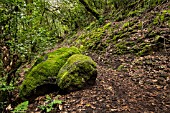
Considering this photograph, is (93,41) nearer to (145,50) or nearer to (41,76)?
(145,50)

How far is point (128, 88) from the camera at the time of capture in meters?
4.91

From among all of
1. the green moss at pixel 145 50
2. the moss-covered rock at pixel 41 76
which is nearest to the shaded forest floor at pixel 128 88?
the green moss at pixel 145 50

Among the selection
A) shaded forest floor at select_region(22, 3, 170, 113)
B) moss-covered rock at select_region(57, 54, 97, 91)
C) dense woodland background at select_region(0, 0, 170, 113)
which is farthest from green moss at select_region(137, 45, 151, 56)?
moss-covered rock at select_region(57, 54, 97, 91)

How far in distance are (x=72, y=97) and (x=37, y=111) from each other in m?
0.89

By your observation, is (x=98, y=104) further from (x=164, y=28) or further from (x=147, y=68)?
(x=164, y=28)

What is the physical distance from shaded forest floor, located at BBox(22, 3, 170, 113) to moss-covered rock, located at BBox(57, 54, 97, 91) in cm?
19

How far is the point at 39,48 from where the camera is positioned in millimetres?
6875

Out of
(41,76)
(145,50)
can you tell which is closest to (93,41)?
(145,50)

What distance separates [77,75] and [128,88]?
1476mm

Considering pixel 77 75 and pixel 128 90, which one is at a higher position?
pixel 77 75

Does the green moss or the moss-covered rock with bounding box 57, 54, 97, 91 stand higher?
the green moss

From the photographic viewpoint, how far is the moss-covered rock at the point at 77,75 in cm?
463

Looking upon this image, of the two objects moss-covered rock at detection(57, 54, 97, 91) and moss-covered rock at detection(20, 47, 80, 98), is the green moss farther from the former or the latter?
moss-covered rock at detection(20, 47, 80, 98)

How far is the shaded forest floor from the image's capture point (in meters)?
3.91
